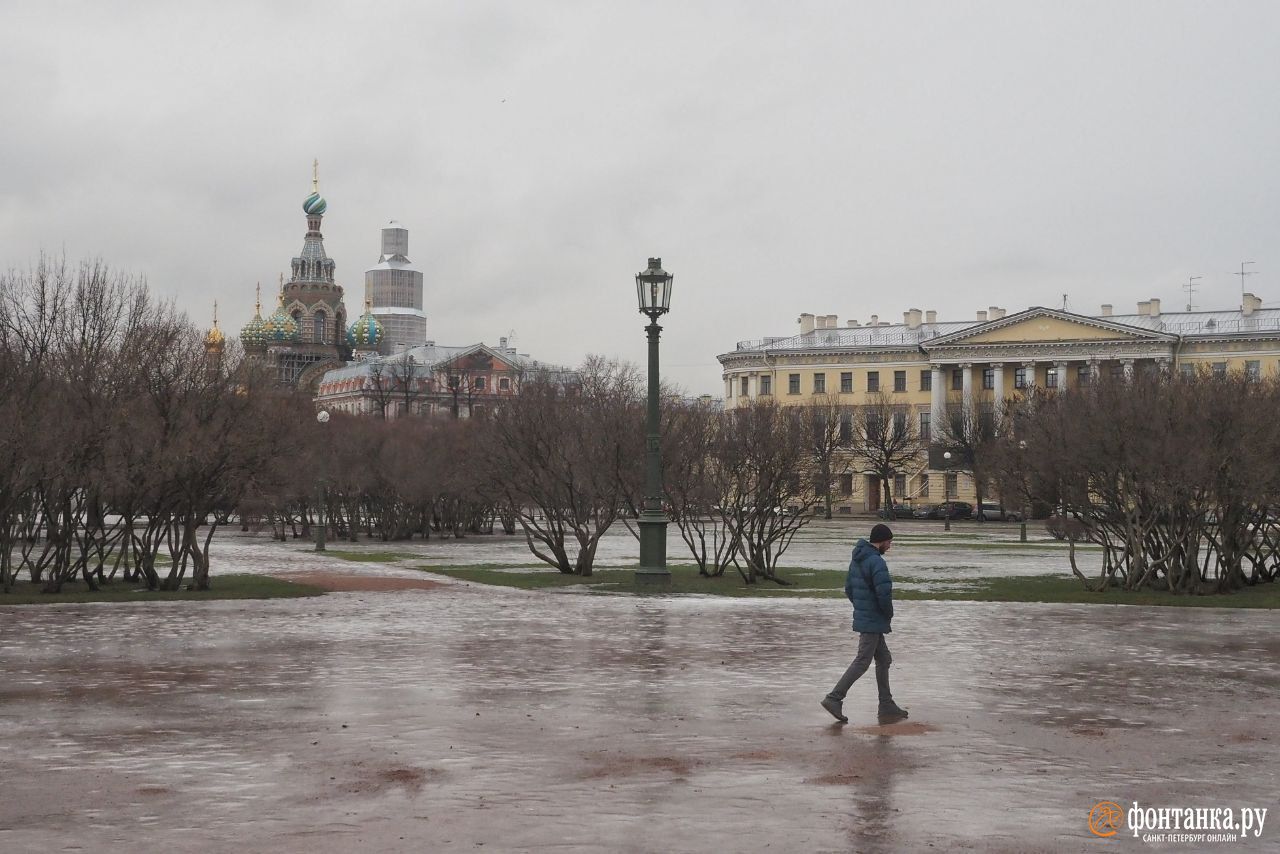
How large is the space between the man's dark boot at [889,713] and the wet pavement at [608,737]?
0.66 ft

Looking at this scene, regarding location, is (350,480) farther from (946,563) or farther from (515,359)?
(515,359)

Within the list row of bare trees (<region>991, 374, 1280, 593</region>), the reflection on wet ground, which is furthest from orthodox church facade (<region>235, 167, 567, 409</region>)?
row of bare trees (<region>991, 374, 1280, 593</region>)

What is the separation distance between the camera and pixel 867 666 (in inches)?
487

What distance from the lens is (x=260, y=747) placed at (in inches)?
430

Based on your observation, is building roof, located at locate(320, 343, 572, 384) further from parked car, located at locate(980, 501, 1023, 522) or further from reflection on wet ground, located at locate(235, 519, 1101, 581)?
reflection on wet ground, located at locate(235, 519, 1101, 581)

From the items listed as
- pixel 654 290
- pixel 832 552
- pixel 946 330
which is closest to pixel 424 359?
pixel 946 330

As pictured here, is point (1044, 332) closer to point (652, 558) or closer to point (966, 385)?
point (966, 385)

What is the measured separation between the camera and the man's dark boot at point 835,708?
12.2 metres

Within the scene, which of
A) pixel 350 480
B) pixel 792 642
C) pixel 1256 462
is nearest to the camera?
pixel 792 642

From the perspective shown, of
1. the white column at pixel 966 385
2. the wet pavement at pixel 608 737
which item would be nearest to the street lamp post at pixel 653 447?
the wet pavement at pixel 608 737

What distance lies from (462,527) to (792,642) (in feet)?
165

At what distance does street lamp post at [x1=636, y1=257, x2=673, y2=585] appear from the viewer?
89.7ft

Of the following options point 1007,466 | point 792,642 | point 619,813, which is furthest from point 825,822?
point 1007,466

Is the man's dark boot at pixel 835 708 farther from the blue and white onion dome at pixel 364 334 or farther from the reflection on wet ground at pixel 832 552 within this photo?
the blue and white onion dome at pixel 364 334
